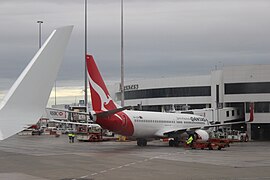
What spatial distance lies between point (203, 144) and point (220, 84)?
2765cm

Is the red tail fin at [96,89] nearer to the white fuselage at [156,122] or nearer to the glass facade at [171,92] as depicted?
the white fuselage at [156,122]

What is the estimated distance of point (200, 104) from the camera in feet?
257

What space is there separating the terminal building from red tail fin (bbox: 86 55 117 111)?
2799 cm

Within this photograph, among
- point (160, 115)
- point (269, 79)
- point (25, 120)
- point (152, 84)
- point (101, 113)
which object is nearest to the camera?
point (25, 120)

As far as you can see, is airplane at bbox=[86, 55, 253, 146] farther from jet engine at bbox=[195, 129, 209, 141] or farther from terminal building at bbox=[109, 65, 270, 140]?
terminal building at bbox=[109, 65, 270, 140]

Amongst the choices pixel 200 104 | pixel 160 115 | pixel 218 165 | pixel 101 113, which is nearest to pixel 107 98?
pixel 101 113

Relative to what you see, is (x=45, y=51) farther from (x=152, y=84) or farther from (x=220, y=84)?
(x=152, y=84)

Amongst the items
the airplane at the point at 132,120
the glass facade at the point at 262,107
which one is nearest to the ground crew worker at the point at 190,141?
the airplane at the point at 132,120

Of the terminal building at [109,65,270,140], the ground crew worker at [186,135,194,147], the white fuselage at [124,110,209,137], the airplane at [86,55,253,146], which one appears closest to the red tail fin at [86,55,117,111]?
the airplane at [86,55,253,146]

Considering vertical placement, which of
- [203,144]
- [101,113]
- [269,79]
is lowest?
[203,144]

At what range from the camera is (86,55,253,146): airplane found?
4209 cm

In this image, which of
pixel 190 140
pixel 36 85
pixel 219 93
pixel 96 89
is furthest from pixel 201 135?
pixel 36 85

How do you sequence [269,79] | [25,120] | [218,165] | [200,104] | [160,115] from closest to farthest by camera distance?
[25,120] → [218,165] → [160,115] → [269,79] → [200,104]

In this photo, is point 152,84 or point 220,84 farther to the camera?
point 152,84
